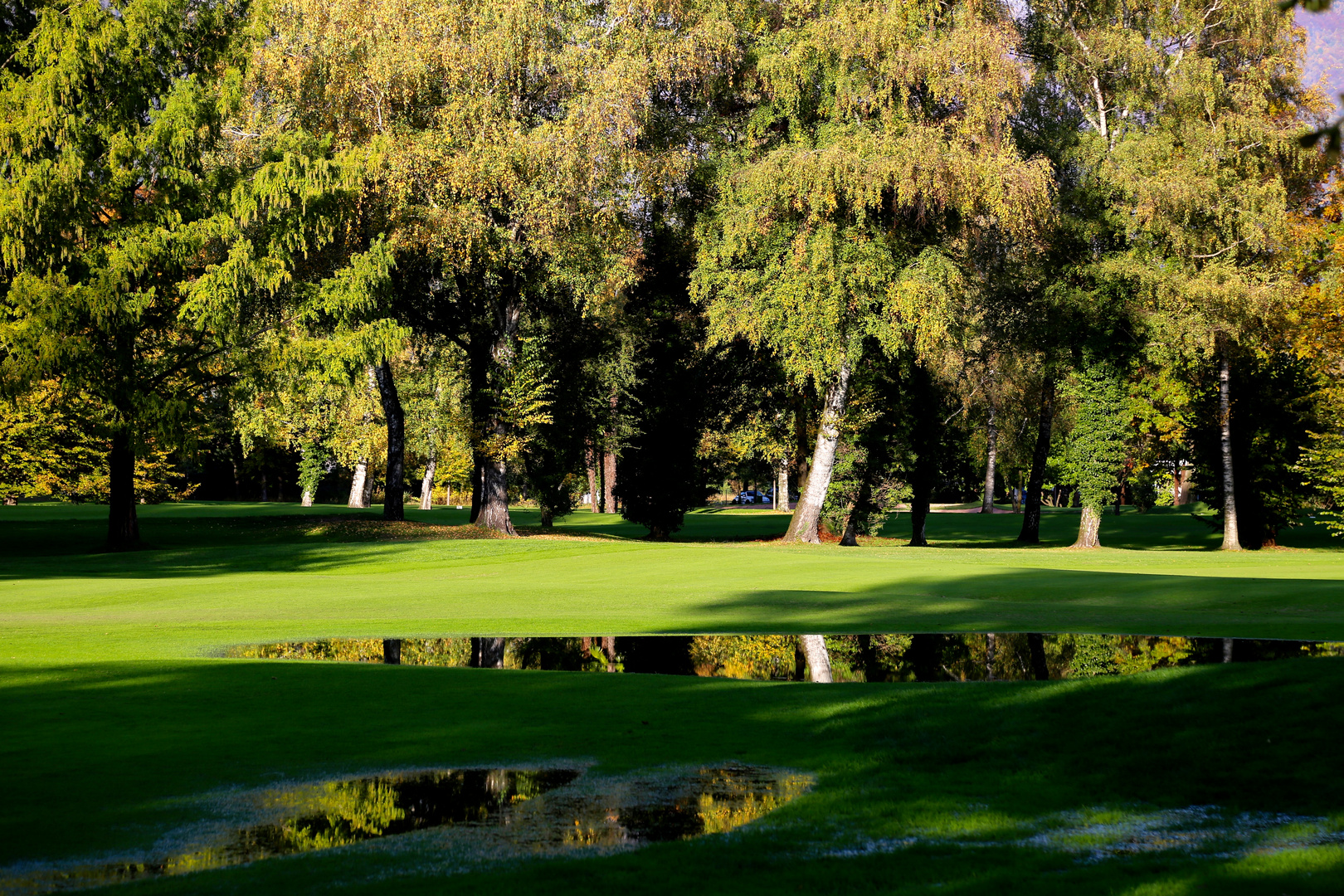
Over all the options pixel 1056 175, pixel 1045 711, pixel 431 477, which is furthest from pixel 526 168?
pixel 431 477

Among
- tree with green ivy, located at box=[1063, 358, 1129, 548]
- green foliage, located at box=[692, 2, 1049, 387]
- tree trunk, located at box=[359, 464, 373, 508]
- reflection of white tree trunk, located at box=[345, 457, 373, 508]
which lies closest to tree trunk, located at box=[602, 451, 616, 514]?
tree trunk, located at box=[359, 464, 373, 508]

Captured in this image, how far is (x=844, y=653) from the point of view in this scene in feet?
46.3

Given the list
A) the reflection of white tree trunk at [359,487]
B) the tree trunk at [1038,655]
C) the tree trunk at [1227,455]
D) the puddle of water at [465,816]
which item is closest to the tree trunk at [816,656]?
the tree trunk at [1038,655]

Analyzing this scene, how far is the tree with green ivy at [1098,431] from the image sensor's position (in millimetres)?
39344

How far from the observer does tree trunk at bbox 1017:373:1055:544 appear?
43.1m

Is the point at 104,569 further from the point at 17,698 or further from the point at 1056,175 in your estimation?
the point at 1056,175

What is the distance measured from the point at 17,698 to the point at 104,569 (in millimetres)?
20608

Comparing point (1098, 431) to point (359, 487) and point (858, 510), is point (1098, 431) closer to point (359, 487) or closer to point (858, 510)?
point (858, 510)

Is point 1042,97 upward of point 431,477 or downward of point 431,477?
upward

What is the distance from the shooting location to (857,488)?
40250 millimetres

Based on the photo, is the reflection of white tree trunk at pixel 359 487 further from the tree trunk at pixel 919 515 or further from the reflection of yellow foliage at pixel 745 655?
the reflection of yellow foliage at pixel 745 655

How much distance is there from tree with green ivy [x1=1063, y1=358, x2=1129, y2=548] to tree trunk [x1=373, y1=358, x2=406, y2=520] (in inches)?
907

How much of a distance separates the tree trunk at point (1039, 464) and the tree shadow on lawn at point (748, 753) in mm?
33555

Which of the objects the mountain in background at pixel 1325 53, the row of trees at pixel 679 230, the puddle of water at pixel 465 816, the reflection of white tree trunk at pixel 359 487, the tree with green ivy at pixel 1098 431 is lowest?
the puddle of water at pixel 465 816
